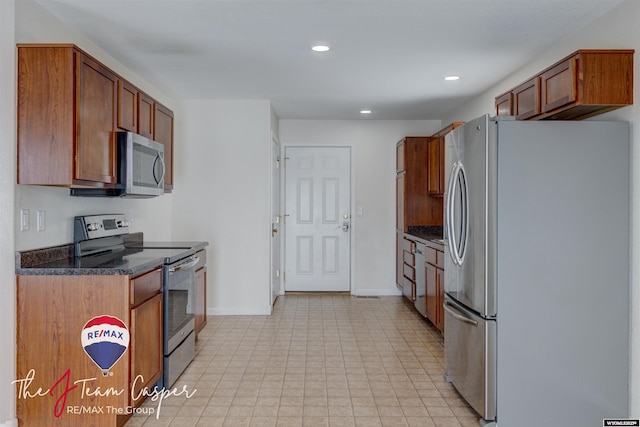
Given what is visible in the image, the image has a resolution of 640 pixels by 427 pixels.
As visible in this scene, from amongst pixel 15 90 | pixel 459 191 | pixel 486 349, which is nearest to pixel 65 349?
pixel 15 90

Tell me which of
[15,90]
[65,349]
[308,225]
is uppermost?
[15,90]

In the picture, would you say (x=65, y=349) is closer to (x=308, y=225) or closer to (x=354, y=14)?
(x=354, y=14)

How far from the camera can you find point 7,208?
7.68 feet

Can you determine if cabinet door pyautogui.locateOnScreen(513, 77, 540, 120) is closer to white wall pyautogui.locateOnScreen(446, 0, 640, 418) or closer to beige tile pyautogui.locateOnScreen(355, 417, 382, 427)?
white wall pyautogui.locateOnScreen(446, 0, 640, 418)

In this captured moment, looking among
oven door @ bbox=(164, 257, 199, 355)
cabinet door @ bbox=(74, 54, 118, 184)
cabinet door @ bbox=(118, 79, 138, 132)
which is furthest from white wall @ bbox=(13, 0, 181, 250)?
oven door @ bbox=(164, 257, 199, 355)

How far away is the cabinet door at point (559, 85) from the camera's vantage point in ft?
8.31

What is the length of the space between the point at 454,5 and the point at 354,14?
1.89 ft

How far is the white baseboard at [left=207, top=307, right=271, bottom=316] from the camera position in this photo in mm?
5109

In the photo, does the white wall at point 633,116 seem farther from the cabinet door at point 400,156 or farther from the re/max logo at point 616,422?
the cabinet door at point 400,156

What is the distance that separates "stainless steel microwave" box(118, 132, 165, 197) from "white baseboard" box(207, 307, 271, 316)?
1954 mm

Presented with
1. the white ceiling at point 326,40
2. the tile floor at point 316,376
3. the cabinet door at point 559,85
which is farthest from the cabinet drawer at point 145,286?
the cabinet door at point 559,85

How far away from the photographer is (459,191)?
2.92 m

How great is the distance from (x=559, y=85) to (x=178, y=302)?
9.27 ft

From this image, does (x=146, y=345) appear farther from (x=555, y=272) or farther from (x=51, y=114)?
(x=555, y=272)
